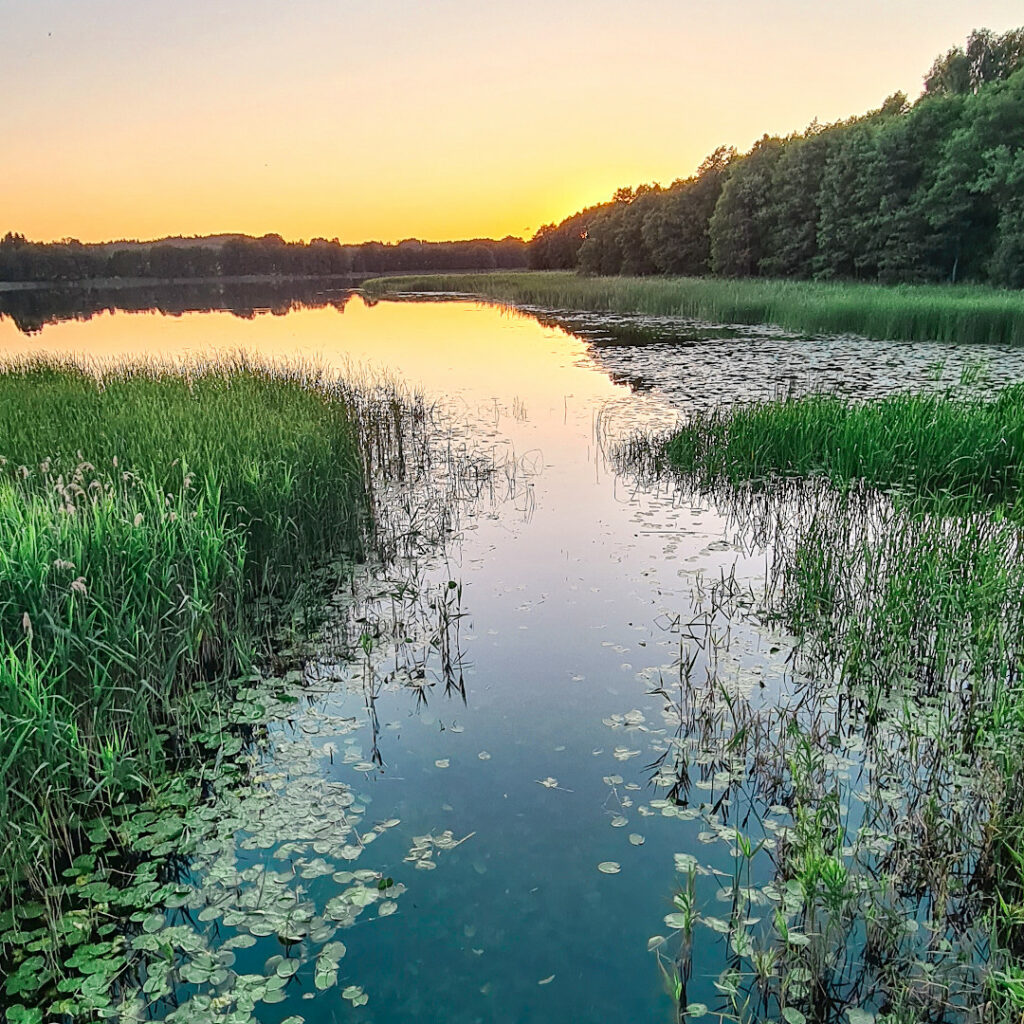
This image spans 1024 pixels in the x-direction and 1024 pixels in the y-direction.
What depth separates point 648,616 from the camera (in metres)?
5.48

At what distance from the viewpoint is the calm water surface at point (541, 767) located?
8.72 ft

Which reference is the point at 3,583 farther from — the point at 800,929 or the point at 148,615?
the point at 800,929

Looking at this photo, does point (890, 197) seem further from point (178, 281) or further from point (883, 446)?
point (178, 281)

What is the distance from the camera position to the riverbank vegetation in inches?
100

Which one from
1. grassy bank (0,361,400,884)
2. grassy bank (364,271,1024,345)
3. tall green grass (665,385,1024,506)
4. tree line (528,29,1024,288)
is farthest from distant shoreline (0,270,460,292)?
grassy bank (0,361,400,884)

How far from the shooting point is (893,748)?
3.77 m

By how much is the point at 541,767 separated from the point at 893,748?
1928 millimetres

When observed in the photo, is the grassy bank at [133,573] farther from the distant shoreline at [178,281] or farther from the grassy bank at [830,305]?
the distant shoreline at [178,281]

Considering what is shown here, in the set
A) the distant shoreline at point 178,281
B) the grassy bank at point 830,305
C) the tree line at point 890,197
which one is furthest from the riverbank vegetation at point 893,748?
the distant shoreline at point 178,281

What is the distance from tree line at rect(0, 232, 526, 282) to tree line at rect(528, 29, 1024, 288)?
80141mm

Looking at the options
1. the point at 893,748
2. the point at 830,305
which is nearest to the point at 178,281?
the point at 830,305

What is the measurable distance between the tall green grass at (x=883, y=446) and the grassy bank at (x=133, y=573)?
456cm

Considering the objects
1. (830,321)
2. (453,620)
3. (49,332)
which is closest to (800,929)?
(453,620)

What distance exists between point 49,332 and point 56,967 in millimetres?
35599
